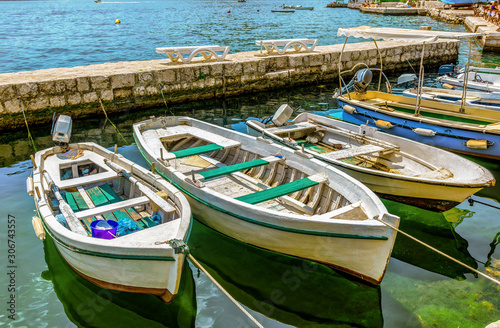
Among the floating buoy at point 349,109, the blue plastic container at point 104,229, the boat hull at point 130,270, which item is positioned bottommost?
the boat hull at point 130,270

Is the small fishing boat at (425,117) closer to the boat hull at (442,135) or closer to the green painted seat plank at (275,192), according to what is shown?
the boat hull at (442,135)

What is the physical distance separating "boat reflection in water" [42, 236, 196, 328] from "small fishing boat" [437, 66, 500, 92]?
1108 centimetres

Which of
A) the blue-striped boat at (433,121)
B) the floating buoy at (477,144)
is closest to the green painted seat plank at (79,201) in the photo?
the blue-striped boat at (433,121)

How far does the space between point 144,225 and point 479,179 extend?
4.80 metres

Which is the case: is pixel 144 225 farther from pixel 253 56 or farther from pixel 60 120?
pixel 253 56

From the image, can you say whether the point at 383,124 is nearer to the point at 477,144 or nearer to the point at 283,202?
the point at 477,144

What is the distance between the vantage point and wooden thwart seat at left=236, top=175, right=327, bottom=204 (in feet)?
17.0

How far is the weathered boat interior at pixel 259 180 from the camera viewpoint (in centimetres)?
539

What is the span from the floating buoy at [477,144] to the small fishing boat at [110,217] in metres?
6.26

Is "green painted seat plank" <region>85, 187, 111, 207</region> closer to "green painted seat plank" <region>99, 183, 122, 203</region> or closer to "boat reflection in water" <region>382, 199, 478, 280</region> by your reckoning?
"green painted seat plank" <region>99, 183, 122, 203</region>

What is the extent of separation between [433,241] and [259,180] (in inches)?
114

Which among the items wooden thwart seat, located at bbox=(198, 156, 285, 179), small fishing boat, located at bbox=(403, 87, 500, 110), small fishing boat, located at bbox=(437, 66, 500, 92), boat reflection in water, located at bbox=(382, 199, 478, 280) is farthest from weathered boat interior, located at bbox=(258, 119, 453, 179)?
small fishing boat, located at bbox=(437, 66, 500, 92)

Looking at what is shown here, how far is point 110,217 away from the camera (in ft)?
17.3

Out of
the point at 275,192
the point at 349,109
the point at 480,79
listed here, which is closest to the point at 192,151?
the point at 275,192
